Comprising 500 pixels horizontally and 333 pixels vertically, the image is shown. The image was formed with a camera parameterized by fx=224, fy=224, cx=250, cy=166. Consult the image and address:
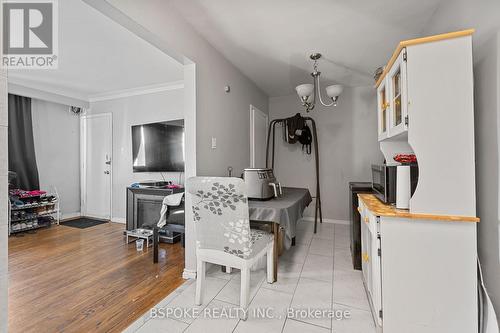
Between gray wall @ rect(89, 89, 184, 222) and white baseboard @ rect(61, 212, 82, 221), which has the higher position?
gray wall @ rect(89, 89, 184, 222)

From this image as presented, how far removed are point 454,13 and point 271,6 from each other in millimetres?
1270

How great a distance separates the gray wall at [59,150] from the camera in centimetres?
405

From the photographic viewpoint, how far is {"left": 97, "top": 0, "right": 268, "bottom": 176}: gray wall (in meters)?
1.65

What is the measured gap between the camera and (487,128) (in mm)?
1244

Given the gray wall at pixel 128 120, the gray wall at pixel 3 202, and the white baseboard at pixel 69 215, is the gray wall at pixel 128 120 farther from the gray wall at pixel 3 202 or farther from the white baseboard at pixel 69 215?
the gray wall at pixel 3 202

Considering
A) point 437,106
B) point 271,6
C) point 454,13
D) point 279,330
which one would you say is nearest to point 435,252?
point 437,106

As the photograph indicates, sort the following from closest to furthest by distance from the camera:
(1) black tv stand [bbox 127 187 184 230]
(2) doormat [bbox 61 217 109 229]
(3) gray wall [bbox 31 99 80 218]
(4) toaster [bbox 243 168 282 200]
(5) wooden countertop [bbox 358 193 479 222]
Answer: (5) wooden countertop [bbox 358 193 479 222] < (4) toaster [bbox 243 168 282 200] < (1) black tv stand [bbox 127 187 184 230] < (2) doormat [bbox 61 217 109 229] < (3) gray wall [bbox 31 99 80 218]

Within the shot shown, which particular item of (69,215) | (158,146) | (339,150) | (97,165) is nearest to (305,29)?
(339,150)

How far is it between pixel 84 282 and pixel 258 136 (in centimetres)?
284

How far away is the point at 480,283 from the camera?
1229 millimetres

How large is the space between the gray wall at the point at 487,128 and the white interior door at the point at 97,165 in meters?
4.91

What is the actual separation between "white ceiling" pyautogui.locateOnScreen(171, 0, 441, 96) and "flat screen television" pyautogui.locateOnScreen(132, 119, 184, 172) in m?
1.44

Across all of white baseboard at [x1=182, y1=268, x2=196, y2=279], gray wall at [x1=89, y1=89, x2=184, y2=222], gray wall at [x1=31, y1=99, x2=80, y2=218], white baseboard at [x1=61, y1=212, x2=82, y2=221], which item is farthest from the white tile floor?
A: gray wall at [x1=31, y1=99, x2=80, y2=218]

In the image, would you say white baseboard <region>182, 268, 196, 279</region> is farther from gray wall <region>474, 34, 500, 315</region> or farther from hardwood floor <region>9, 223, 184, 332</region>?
gray wall <region>474, 34, 500, 315</region>
